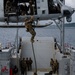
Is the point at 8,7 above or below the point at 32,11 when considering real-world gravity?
above

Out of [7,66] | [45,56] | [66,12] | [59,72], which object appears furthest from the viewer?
[45,56]

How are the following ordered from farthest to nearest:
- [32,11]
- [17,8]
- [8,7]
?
[17,8]
[8,7]
[32,11]

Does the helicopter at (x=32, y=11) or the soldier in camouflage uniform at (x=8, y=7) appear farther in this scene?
the soldier in camouflage uniform at (x=8, y=7)

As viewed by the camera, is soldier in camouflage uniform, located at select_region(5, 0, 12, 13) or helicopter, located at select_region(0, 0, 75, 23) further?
soldier in camouflage uniform, located at select_region(5, 0, 12, 13)

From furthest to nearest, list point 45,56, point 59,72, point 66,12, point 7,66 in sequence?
point 45,56 → point 59,72 → point 7,66 → point 66,12

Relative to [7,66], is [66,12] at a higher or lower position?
higher

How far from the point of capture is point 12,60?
25.2m

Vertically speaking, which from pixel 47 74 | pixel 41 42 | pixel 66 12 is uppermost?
pixel 66 12

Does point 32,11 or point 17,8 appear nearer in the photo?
point 32,11

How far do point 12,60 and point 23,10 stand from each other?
385cm

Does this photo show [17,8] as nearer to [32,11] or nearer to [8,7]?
[8,7]

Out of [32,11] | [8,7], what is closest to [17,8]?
[8,7]

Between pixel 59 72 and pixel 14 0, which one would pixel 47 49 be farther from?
pixel 14 0

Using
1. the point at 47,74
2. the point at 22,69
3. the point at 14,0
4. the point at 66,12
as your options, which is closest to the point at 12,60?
the point at 22,69
